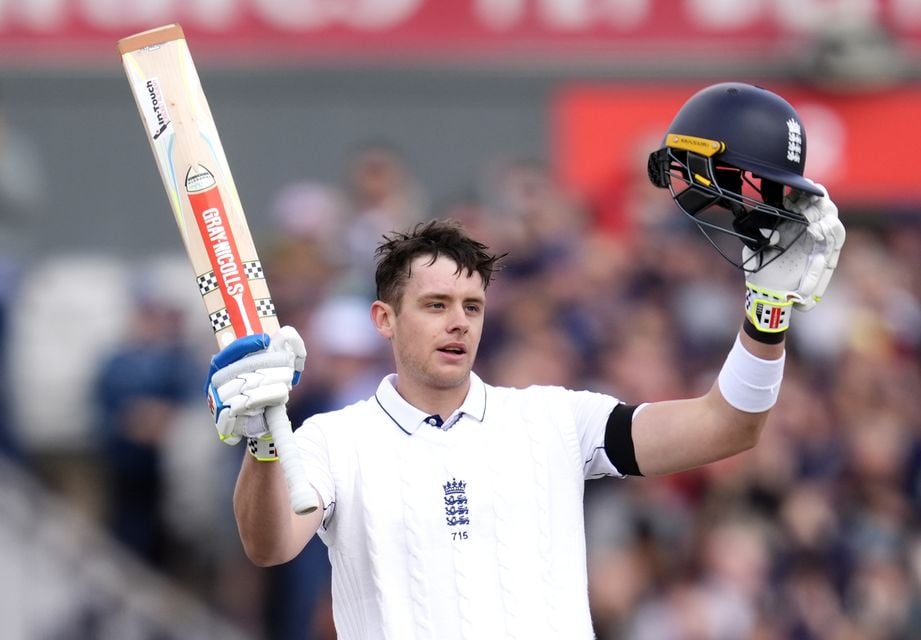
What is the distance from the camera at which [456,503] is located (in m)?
4.78

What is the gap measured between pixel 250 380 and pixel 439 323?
2.15ft

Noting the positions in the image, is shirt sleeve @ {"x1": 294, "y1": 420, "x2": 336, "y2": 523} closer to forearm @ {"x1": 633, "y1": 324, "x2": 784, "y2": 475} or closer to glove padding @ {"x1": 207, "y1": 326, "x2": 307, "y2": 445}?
glove padding @ {"x1": 207, "y1": 326, "x2": 307, "y2": 445}

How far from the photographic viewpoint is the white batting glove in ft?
15.5

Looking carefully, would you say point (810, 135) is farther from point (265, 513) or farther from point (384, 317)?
point (265, 513)

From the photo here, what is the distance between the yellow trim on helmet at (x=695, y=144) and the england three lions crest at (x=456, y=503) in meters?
1.12

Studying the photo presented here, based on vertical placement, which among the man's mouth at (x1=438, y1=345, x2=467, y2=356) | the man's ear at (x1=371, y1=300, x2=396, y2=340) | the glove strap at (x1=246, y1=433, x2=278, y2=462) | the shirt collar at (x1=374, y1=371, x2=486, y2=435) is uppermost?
the man's ear at (x1=371, y1=300, x2=396, y2=340)

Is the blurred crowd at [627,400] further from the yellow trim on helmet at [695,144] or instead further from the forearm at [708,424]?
the yellow trim on helmet at [695,144]

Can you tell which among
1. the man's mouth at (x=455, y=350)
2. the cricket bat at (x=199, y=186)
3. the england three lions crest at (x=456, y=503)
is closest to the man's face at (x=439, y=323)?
the man's mouth at (x=455, y=350)

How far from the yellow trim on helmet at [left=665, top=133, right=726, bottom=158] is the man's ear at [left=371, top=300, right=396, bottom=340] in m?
0.93

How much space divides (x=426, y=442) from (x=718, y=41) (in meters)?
9.31

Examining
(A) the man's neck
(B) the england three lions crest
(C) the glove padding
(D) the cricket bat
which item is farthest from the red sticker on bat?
(B) the england three lions crest

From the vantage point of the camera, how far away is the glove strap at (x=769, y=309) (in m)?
4.77

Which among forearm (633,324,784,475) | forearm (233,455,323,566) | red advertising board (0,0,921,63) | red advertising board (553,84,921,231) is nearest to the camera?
forearm (233,455,323,566)

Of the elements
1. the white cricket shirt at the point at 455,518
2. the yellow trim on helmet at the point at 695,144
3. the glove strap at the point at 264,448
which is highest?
the yellow trim on helmet at the point at 695,144
